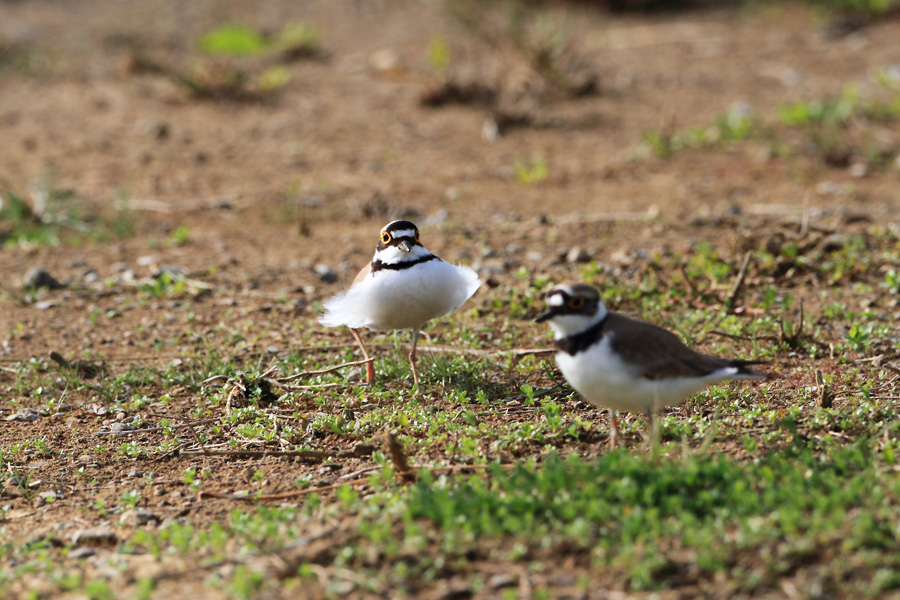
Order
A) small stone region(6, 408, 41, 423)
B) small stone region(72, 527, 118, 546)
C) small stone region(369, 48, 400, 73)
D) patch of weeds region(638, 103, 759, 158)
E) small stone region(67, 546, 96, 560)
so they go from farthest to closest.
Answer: small stone region(369, 48, 400, 73) → patch of weeds region(638, 103, 759, 158) → small stone region(6, 408, 41, 423) → small stone region(72, 527, 118, 546) → small stone region(67, 546, 96, 560)

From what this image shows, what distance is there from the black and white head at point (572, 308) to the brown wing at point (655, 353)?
107mm

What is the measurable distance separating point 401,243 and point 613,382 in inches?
67.8

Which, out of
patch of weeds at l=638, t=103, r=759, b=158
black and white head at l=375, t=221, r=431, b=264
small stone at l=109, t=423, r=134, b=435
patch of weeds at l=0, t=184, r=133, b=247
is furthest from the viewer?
patch of weeds at l=638, t=103, r=759, b=158

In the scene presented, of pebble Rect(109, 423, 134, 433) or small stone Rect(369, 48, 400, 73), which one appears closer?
pebble Rect(109, 423, 134, 433)

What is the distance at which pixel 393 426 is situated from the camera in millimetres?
5000

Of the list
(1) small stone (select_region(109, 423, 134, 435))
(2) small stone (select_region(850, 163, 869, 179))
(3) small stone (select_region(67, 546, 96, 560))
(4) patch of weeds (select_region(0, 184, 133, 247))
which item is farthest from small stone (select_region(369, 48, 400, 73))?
(3) small stone (select_region(67, 546, 96, 560))

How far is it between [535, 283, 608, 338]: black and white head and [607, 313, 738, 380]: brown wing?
107 mm

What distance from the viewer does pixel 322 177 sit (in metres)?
10.1

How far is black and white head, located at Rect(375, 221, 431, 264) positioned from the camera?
5.43 m

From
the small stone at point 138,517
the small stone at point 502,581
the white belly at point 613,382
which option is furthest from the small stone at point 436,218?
the small stone at point 502,581

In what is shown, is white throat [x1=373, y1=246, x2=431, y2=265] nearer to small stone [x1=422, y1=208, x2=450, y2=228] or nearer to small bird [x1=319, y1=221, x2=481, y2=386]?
small bird [x1=319, y1=221, x2=481, y2=386]

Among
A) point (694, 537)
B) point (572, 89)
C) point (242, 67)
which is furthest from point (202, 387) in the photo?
point (242, 67)

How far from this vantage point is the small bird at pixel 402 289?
5375 mm

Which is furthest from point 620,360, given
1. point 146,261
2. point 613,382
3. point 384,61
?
point 384,61
